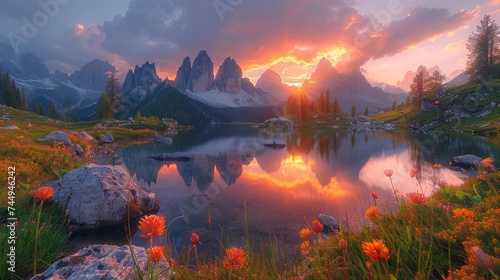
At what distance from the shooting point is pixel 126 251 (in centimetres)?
450

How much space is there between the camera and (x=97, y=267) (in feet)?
12.6

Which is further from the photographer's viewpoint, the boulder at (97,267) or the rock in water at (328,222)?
the rock in water at (328,222)

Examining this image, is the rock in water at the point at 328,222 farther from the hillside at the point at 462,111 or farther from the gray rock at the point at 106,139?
the hillside at the point at 462,111

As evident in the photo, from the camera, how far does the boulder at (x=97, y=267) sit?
12.0ft

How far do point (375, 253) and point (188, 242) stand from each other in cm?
748

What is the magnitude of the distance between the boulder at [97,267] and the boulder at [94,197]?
13.9ft

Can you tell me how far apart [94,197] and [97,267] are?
6557 millimetres

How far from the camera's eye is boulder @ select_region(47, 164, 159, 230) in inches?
354

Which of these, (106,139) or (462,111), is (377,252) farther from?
(462,111)

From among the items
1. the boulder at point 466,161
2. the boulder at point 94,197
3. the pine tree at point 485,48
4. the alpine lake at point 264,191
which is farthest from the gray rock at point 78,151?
the pine tree at point 485,48

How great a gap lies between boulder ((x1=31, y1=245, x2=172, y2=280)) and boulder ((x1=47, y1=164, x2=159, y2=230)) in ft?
13.9

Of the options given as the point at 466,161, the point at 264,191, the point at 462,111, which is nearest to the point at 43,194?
the point at 264,191

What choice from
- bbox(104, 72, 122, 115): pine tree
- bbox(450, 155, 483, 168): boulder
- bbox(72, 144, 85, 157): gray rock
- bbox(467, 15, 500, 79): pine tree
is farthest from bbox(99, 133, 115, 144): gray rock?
bbox(467, 15, 500, 79): pine tree

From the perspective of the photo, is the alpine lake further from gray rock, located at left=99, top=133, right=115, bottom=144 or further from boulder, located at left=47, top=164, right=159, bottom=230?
gray rock, located at left=99, top=133, right=115, bottom=144
